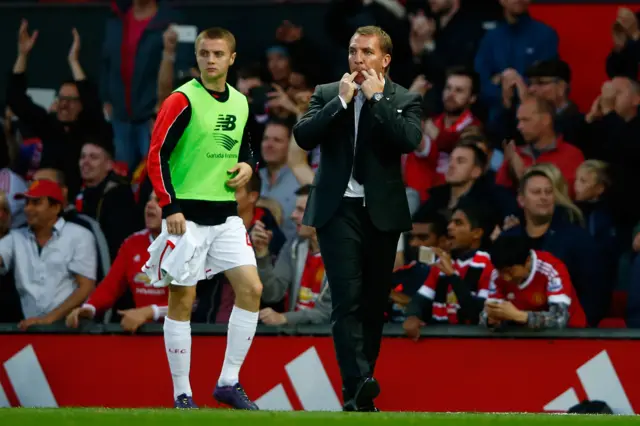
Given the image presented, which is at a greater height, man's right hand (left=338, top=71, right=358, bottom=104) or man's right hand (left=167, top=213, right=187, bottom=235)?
man's right hand (left=338, top=71, right=358, bottom=104)

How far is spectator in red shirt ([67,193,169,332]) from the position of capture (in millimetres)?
8982

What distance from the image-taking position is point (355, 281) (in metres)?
6.74

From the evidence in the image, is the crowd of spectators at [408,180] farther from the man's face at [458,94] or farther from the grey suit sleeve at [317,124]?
the grey suit sleeve at [317,124]

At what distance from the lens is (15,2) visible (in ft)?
41.5

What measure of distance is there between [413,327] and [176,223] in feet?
6.39

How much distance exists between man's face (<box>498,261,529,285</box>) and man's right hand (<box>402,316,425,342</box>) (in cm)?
58

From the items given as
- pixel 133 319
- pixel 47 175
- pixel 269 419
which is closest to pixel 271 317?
pixel 133 319

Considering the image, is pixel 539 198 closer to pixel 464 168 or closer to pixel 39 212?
pixel 464 168

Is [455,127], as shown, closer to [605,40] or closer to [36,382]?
[605,40]

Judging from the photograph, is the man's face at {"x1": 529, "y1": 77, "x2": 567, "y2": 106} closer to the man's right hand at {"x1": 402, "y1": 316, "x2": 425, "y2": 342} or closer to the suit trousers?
the man's right hand at {"x1": 402, "y1": 316, "x2": 425, "y2": 342}

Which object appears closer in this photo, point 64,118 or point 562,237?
point 562,237

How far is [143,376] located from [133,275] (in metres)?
0.81

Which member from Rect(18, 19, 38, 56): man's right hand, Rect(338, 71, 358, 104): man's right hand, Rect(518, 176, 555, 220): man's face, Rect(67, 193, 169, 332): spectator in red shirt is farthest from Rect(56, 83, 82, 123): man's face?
Rect(338, 71, 358, 104): man's right hand

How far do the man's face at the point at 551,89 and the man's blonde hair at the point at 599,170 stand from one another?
883mm
